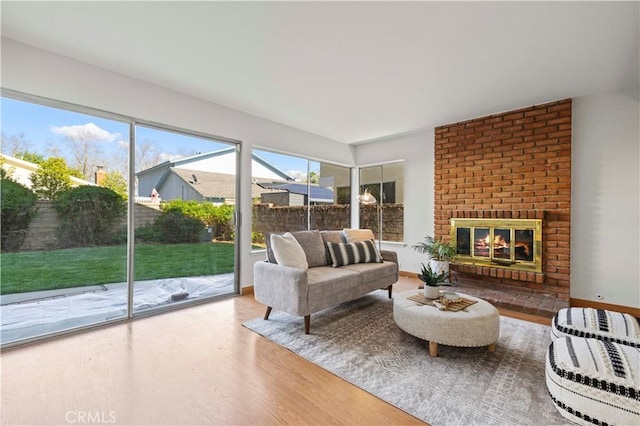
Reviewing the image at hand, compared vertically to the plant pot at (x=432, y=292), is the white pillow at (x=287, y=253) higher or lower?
higher

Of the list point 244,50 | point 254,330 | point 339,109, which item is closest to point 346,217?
point 339,109

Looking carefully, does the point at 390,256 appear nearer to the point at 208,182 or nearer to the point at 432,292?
the point at 432,292

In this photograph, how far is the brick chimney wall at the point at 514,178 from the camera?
12.4 feet

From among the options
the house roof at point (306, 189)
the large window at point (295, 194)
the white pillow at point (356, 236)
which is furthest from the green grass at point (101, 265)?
the white pillow at point (356, 236)

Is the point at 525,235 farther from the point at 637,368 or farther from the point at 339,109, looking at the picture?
the point at 339,109

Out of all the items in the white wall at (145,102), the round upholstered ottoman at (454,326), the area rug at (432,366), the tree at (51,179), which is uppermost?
the white wall at (145,102)

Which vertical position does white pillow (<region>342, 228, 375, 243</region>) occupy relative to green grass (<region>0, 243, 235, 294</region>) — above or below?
above

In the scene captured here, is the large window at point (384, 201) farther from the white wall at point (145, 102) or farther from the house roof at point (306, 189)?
the white wall at point (145, 102)

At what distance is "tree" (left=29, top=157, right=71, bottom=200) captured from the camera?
8.71 ft

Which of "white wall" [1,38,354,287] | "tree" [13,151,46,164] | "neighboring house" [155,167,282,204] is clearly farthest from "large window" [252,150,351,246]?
"tree" [13,151,46,164]

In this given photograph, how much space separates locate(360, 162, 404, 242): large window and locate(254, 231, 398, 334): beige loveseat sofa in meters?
1.70

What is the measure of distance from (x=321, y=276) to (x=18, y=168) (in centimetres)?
297

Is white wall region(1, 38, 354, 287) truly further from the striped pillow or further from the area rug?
the area rug

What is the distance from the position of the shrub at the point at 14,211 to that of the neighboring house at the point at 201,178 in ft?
2.96
